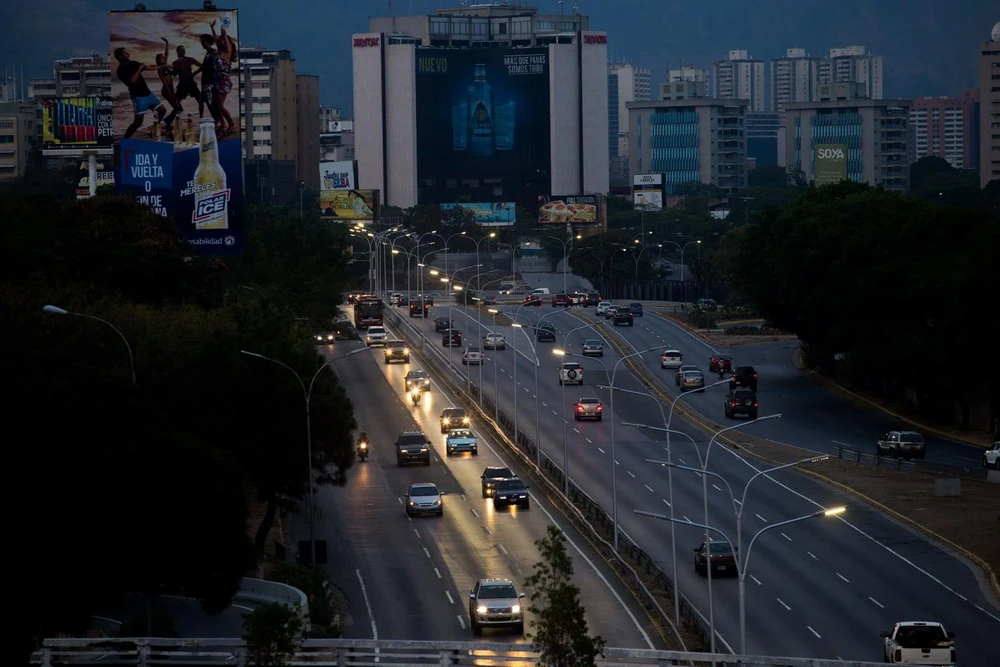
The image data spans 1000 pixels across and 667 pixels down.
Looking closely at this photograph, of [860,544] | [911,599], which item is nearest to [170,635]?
[911,599]

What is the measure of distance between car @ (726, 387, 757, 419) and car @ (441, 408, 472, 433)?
535 inches

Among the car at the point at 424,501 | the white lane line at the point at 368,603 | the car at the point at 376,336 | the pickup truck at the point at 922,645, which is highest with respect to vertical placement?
the car at the point at 376,336

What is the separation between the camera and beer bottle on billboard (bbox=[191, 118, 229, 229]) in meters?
77.9

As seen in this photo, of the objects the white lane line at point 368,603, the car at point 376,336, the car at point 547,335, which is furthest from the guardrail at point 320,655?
the car at point 547,335

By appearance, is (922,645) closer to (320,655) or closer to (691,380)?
(320,655)

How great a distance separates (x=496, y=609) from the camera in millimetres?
45844

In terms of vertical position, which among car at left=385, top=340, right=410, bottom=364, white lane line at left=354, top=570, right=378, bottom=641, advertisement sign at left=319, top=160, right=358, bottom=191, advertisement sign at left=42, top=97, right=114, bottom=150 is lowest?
white lane line at left=354, top=570, right=378, bottom=641

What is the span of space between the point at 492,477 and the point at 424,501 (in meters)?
4.81

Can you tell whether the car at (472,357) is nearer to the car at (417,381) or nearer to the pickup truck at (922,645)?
the car at (417,381)

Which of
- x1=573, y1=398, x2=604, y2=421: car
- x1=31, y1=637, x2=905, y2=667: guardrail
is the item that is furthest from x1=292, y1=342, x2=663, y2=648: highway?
x1=31, y1=637, x2=905, y2=667: guardrail

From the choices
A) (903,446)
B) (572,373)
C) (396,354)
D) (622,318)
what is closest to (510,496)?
(903,446)

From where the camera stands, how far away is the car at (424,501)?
65.9m

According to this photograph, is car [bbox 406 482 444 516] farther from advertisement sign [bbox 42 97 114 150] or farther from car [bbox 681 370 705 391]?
advertisement sign [bbox 42 97 114 150]

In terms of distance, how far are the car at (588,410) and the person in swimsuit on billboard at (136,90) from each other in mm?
26497
